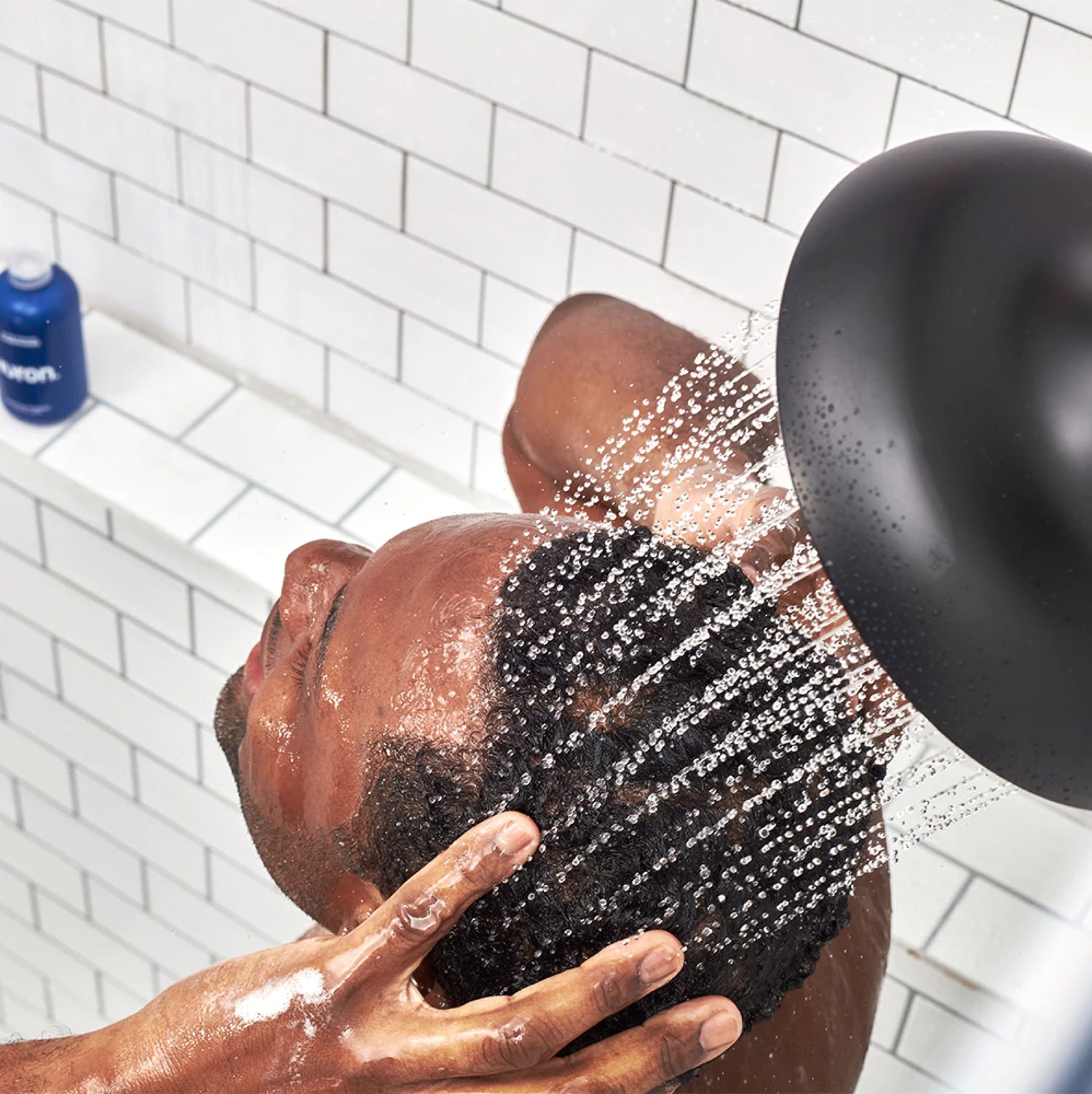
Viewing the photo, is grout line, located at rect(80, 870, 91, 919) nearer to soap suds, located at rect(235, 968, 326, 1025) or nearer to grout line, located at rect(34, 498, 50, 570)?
grout line, located at rect(34, 498, 50, 570)

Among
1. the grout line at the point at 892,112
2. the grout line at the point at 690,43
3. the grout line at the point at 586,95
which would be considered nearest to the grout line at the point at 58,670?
the grout line at the point at 586,95

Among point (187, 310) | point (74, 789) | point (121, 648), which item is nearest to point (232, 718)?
point (187, 310)

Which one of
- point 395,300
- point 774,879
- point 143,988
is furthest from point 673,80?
point 143,988

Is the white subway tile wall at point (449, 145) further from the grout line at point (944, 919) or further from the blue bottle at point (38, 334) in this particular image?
the grout line at point (944, 919)

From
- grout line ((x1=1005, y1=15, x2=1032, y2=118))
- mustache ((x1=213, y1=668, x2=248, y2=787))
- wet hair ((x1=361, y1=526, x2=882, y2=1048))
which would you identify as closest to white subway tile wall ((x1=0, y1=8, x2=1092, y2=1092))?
grout line ((x1=1005, y1=15, x2=1032, y2=118))

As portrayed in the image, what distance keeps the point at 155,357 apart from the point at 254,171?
29 centimetres

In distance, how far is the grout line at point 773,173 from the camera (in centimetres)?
111

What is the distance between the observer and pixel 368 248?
53.9 inches

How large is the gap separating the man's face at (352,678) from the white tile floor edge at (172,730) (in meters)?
0.61

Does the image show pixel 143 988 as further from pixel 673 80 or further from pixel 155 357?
pixel 673 80

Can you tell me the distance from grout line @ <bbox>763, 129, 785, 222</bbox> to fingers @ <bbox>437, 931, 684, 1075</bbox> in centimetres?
73

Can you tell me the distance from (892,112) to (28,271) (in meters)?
0.84

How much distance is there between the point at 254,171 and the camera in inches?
54.6

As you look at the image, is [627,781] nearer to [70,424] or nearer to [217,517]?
[217,517]
